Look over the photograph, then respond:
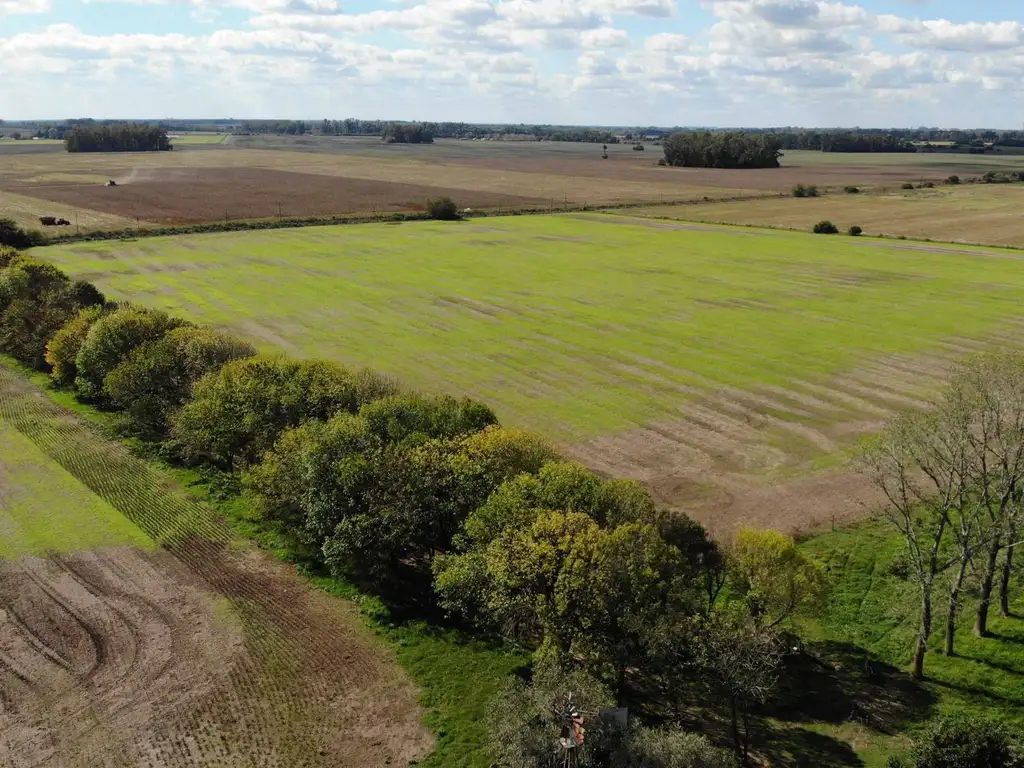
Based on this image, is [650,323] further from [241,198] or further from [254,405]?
[241,198]

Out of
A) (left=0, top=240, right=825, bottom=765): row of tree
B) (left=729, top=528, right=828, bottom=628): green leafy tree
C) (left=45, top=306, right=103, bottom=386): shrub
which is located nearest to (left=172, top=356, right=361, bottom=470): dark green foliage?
(left=0, top=240, right=825, bottom=765): row of tree

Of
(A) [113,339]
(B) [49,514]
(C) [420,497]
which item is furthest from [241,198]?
(C) [420,497]

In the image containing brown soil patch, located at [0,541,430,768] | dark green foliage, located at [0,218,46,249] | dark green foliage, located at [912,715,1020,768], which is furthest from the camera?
dark green foliage, located at [0,218,46,249]

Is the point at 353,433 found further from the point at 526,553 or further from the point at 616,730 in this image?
the point at 616,730

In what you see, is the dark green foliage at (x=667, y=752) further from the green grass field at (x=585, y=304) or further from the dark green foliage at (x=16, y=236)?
the dark green foliage at (x=16, y=236)

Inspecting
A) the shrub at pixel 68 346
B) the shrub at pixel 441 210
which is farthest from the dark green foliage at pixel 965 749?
the shrub at pixel 441 210

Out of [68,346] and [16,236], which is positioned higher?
[16,236]

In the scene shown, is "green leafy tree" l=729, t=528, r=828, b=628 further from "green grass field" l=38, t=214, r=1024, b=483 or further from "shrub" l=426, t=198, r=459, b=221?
"shrub" l=426, t=198, r=459, b=221
